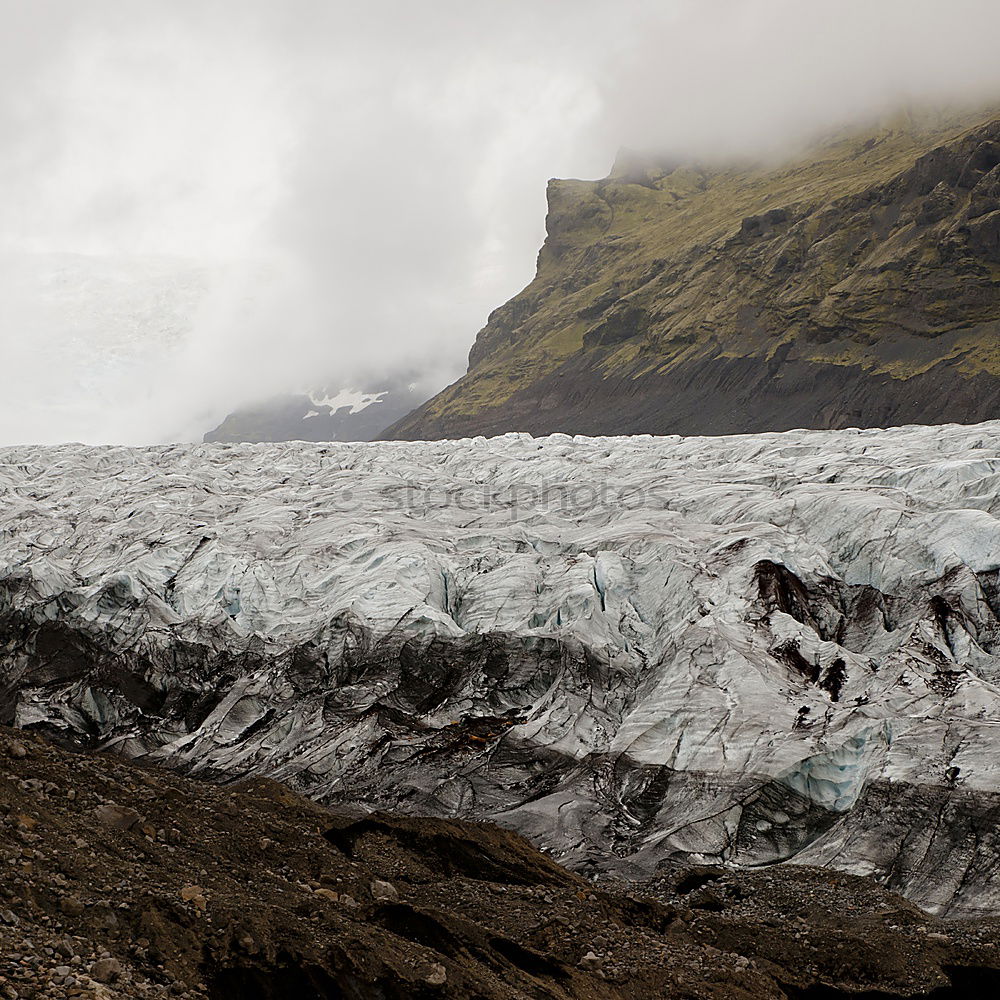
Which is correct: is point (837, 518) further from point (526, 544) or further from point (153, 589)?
point (153, 589)

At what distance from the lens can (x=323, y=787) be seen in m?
17.9

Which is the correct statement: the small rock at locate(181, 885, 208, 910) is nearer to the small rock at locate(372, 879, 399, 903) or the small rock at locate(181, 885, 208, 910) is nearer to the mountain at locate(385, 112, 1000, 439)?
the small rock at locate(372, 879, 399, 903)

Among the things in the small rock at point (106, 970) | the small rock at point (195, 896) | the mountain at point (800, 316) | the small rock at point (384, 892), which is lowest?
the small rock at point (384, 892)

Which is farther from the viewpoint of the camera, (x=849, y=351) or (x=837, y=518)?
(x=849, y=351)

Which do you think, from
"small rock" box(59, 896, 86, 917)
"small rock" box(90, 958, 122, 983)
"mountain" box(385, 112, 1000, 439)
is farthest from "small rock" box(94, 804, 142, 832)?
"mountain" box(385, 112, 1000, 439)

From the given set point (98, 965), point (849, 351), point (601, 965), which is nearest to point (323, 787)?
point (601, 965)

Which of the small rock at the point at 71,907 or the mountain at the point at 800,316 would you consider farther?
the mountain at the point at 800,316

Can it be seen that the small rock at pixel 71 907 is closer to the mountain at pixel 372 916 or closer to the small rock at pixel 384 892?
the mountain at pixel 372 916

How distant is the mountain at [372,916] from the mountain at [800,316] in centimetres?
9650

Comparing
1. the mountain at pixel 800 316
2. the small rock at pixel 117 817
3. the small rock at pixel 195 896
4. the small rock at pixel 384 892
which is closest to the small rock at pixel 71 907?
the small rock at pixel 195 896

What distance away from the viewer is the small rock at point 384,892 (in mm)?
11117

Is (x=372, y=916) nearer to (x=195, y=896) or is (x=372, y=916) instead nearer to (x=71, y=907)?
(x=195, y=896)

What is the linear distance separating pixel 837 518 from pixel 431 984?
17932 millimetres

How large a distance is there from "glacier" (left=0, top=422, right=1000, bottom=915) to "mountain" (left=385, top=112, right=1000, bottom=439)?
279ft
